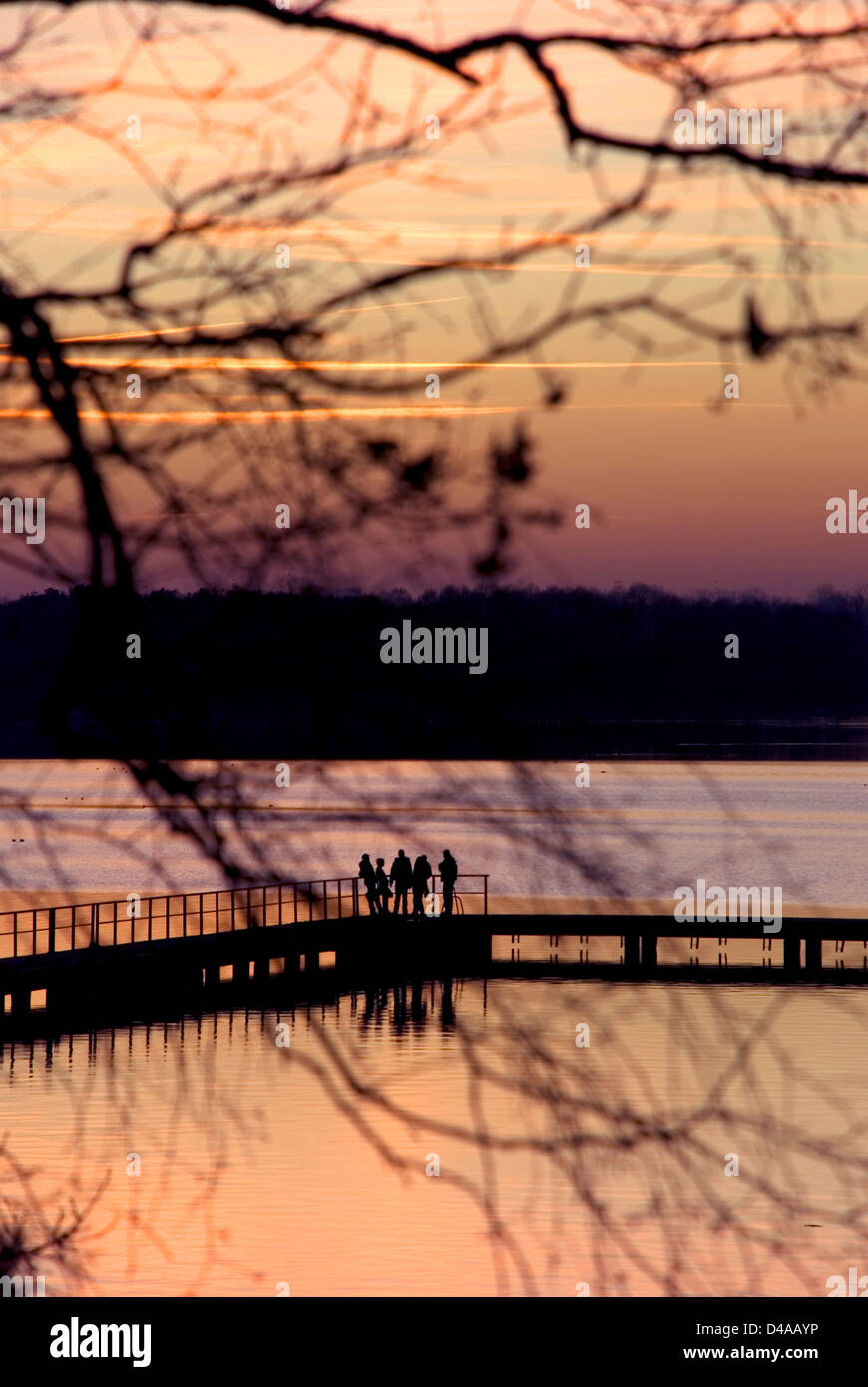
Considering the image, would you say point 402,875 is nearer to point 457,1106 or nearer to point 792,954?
point 457,1106

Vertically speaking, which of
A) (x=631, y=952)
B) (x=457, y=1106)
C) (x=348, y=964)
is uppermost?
(x=631, y=952)

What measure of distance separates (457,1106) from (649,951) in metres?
13.8

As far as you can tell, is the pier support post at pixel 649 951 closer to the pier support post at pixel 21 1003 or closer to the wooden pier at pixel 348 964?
the wooden pier at pixel 348 964

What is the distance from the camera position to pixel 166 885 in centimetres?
557

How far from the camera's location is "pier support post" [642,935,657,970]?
52.4 metres

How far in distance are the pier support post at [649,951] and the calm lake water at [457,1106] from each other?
1.87 meters

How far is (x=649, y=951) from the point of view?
2108 inches

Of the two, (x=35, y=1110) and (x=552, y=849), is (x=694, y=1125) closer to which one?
(x=552, y=849)

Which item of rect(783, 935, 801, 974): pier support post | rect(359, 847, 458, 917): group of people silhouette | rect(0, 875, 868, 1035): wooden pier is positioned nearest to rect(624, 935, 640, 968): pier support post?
rect(0, 875, 868, 1035): wooden pier

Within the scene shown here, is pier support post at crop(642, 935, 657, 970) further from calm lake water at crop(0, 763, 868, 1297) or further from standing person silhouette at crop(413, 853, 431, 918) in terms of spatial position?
standing person silhouette at crop(413, 853, 431, 918)

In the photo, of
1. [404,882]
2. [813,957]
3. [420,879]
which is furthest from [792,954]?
[404,882]

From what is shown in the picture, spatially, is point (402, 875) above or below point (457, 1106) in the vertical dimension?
above

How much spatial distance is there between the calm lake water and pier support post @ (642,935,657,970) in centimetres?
187
